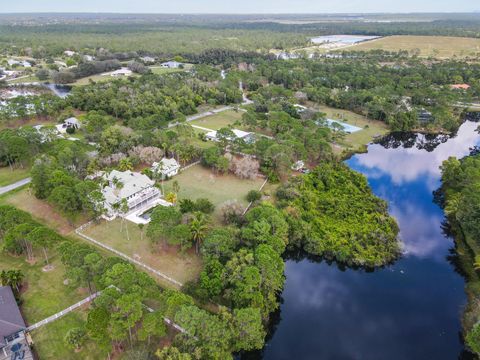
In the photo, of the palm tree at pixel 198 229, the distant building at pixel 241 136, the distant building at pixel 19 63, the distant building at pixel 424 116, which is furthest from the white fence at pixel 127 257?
the distant building at pixel 19 63

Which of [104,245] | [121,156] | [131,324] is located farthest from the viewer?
[121,156]

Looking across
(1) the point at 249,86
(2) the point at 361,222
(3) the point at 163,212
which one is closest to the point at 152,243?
(3) the point at 163,212

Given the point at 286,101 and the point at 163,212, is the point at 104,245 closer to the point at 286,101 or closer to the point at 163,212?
the point at 163,212

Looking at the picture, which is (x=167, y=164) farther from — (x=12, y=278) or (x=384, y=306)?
(x=384, y=306)

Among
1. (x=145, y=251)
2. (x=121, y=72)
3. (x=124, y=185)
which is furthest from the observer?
(x=121, y=72)

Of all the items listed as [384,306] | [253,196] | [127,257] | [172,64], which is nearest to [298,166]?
[253,196]

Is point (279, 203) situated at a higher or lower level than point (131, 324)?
lower
